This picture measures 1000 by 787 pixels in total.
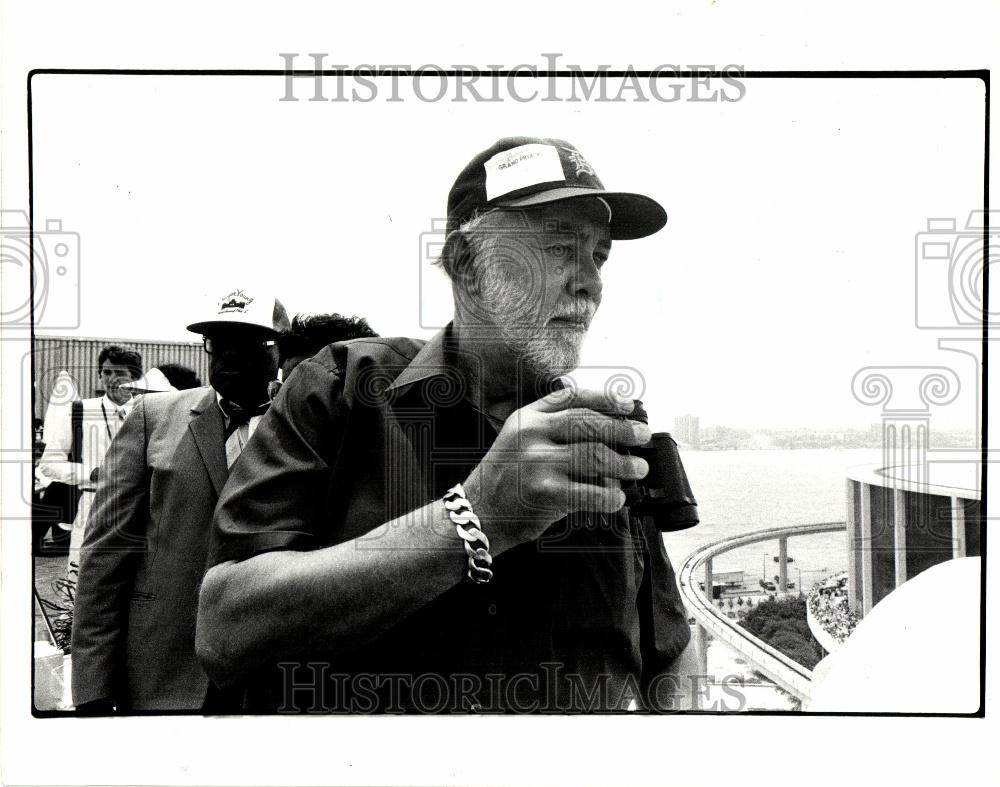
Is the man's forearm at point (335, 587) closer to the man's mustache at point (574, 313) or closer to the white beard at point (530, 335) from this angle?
the white beard at point (530, 335)

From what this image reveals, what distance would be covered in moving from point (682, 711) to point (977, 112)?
55.0 inches

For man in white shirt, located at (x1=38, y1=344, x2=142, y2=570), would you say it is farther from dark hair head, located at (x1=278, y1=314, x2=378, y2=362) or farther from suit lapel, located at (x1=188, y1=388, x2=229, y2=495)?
dark hair head, located at (x1=278, y1=314, x2=378, y2=362)

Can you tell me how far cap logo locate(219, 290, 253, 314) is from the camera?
5.47 feet

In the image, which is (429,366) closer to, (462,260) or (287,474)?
(462,260)

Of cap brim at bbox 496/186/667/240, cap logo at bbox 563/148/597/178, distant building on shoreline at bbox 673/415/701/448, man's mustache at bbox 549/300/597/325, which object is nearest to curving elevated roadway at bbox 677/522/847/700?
distant building on shoreline at bbox 673/415/701/448

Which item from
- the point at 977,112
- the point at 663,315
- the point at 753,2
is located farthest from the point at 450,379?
the point at 977,112

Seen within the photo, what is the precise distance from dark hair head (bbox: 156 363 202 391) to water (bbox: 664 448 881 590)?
1.01 m

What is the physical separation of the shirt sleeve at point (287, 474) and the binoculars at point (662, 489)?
0.60 m

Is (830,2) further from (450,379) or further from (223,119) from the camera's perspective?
(223,119)

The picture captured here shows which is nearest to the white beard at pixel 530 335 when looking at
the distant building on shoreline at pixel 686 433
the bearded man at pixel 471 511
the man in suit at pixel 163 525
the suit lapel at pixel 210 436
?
the bearded man at pixel 471 511

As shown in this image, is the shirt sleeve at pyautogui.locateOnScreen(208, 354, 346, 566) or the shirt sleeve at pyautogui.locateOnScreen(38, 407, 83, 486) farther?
the shirt sleeve at pyautogui.locateOnScreen(38, 407, 83, 486)

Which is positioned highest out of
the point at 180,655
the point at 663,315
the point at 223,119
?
the point at 223,119

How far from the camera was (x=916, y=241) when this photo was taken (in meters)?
1.72

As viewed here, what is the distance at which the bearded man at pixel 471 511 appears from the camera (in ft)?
5.27
